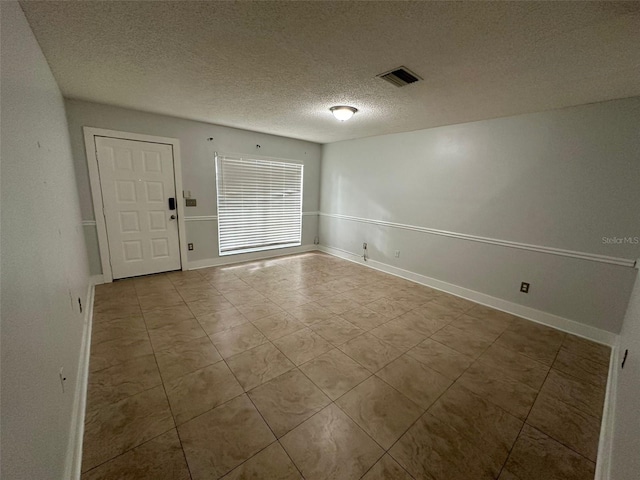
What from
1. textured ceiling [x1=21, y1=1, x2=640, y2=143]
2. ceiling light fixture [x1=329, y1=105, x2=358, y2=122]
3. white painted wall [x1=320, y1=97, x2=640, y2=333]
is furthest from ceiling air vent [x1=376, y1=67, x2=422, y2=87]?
white painted wall [x1=320, y1=97, x2=640, y2=333]

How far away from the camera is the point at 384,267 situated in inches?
177

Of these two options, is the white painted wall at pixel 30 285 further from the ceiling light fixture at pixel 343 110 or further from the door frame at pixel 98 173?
the ceiling light fixture at pixel 343 110

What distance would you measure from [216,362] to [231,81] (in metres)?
2.45

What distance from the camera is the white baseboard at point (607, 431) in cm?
132

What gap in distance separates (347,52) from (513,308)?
130 inches

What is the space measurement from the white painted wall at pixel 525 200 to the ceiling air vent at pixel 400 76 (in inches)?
63.6

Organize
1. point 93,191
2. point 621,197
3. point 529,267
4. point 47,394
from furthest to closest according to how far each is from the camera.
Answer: point 93,191
point 529,267
point 621,197
point 47,394

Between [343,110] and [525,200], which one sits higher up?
[343,110]

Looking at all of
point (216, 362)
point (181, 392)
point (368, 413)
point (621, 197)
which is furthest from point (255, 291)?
point (621, 197)

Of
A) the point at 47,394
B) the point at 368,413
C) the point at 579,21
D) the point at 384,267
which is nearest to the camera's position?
the point at 47,394

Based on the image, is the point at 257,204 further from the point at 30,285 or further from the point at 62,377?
the point at 30,285

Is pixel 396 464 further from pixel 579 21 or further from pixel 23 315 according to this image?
pixel 579 21

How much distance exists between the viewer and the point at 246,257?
15.9 feet

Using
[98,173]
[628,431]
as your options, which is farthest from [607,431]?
[98,173]
